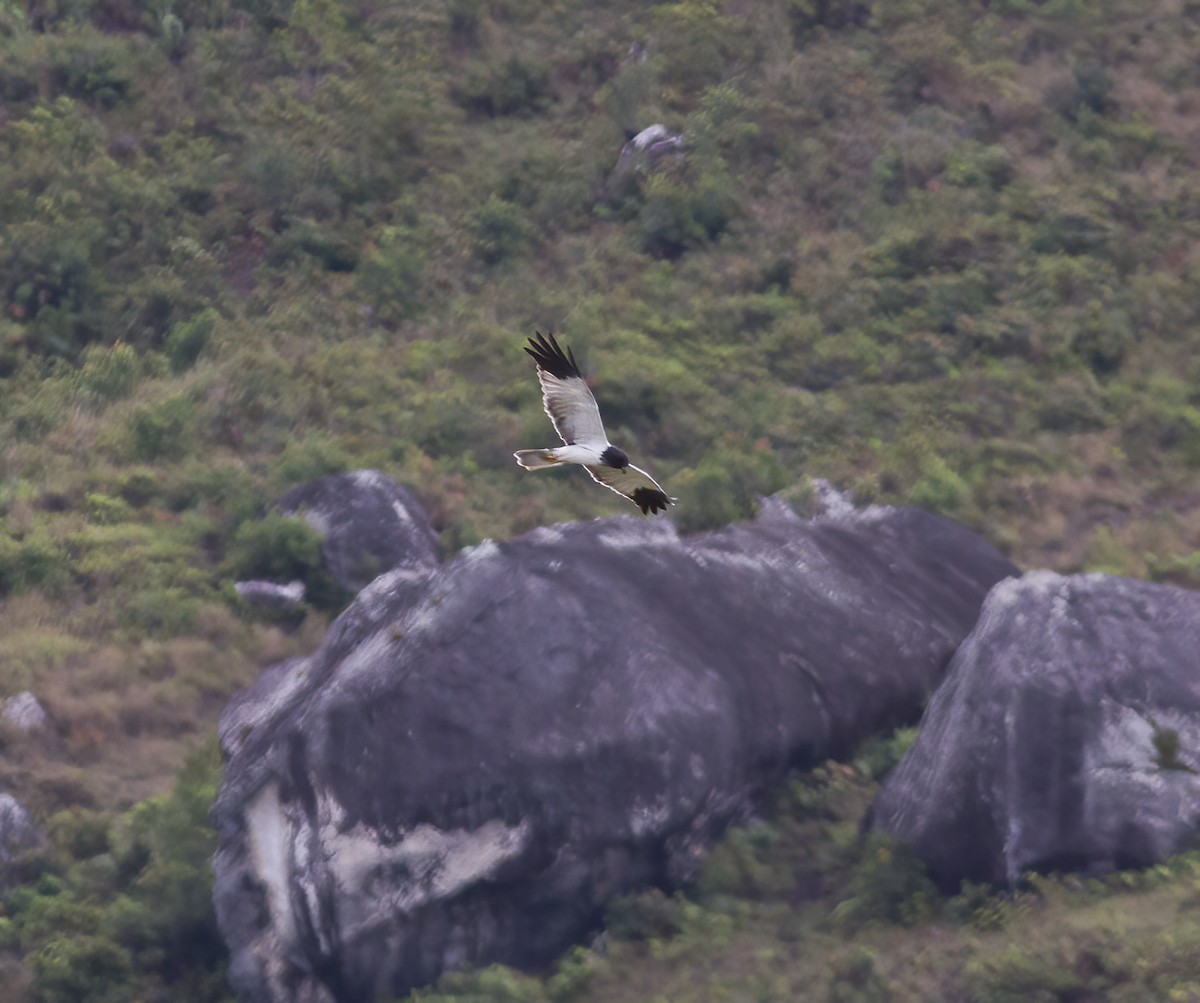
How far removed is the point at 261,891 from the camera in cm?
989

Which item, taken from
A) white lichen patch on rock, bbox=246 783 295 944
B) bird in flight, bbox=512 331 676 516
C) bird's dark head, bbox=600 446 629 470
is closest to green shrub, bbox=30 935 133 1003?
white lichen patch on rock, bbox=246 783 295 944

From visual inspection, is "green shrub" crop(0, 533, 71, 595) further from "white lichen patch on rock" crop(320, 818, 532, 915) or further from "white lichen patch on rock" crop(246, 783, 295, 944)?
"white lichen patch on rock" crop(320, 818, 532, 915)

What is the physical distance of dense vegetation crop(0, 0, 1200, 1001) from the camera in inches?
515

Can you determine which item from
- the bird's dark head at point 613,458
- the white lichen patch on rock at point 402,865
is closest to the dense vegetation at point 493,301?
the white lichen patch on rock at point 402,865

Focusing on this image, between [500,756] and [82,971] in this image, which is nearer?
[500,756]

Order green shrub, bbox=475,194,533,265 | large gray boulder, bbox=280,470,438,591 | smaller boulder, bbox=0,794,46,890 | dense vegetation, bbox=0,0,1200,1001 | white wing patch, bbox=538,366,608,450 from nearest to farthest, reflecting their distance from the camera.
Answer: white wing patch, bbox=538,366,608,450 → smaller boulder, bbox=0,794,46,890 → dense vegetation, bbox=0,0,1200,1001 → large gray boulder, bbox=280,470,438,591 → green shrub, bbox=475,194,533,265

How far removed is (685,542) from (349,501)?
3.97 metres

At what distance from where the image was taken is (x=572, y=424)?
8.21m

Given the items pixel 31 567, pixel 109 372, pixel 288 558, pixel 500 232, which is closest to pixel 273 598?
pixel 288 558

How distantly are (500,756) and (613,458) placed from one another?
2.51 metres

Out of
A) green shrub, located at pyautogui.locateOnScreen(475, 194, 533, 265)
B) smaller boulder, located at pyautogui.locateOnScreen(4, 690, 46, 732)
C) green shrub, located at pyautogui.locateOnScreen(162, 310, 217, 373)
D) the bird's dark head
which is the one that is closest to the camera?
the bird's dark head

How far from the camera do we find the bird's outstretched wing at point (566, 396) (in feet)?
25.8

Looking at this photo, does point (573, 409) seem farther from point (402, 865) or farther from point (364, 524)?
point (364, 524)

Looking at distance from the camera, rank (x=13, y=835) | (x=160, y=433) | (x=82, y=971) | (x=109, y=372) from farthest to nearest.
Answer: (x=109, y=372) < (x=160, y=433) < (x=13, y=835) < (x=82, y=971)
